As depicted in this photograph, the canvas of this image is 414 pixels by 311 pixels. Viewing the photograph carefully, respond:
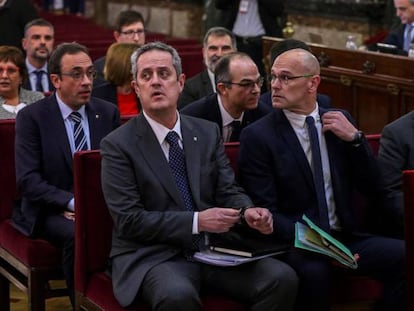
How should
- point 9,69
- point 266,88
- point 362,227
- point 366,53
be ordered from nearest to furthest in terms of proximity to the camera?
point 362,227
point 9,69
point 366,53
point 266,88

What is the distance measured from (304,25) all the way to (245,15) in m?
2.16

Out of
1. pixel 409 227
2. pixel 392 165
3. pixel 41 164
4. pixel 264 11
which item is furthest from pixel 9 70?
pixel 264 11

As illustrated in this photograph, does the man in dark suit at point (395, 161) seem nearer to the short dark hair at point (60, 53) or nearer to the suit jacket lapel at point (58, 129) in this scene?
the suit jacket lapel at point (58, 129)

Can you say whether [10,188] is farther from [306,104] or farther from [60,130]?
[306,104]

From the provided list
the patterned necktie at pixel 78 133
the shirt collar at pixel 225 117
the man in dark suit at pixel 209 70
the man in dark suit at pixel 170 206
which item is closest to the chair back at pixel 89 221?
the man in dark suit at pixel 170 206

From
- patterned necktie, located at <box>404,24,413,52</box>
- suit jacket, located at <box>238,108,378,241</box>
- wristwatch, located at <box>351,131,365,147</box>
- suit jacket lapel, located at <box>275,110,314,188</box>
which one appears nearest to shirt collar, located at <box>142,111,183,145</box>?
suit jacket, located at <box>238,108,378,241</box>

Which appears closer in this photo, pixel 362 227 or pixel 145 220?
pixel 145 220

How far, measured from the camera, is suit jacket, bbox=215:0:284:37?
941cm

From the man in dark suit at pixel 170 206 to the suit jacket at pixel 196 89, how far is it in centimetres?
221

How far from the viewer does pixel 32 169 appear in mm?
4723

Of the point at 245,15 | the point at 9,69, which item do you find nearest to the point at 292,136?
the point at 9,69

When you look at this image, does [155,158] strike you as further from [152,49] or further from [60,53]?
[60,53]

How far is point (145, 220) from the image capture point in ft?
12.9

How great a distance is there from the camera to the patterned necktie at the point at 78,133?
16.1 feet
